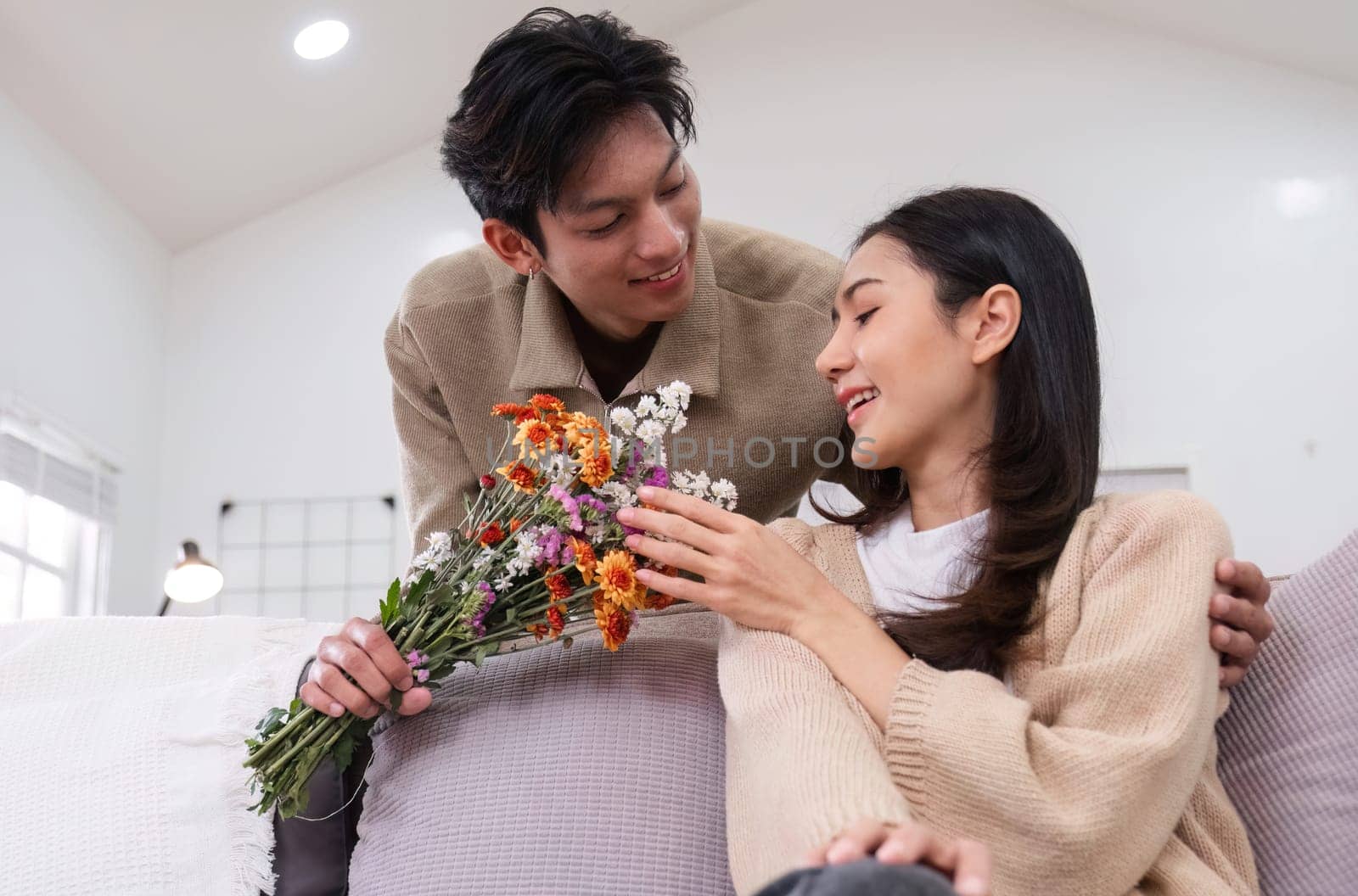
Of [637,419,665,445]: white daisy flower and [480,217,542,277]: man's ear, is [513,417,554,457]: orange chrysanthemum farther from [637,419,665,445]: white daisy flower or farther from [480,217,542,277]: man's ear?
[480,217,542,277]: man's ear

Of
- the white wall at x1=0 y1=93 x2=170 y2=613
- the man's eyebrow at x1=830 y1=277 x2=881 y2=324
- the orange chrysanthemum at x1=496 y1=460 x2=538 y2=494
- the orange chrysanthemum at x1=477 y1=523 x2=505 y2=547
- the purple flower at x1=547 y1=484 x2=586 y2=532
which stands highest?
the white wall at x1=0 y1=93 x2=170 y2=613

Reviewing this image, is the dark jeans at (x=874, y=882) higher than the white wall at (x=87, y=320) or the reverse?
the reverse

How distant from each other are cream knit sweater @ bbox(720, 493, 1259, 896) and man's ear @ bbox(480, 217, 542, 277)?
903 mm

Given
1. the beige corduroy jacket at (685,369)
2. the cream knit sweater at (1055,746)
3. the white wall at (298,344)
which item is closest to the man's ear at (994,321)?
the cream knit sweater at (1055,746)

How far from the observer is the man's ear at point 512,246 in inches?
82.0

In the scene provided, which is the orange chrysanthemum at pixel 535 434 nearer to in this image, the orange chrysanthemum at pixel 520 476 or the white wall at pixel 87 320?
the orange chrysanthemum at pixel 520 476

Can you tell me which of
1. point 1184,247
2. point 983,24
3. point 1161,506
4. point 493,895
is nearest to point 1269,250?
point 1184,247

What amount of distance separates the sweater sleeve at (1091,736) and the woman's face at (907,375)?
0.32 meters

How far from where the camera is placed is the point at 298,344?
6.34 m

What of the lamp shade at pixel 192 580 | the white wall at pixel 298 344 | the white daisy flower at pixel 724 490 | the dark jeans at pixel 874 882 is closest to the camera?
the dark jeans at pixel 874 882

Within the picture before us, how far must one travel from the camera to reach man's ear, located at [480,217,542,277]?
2.08 metres

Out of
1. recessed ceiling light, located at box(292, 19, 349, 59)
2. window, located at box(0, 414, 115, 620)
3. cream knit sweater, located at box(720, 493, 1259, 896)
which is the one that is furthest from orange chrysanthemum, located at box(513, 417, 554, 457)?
recessed ceiling light, located at box(292, 19, 349, 59)

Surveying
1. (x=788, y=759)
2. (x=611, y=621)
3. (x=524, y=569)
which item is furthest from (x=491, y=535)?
(x=788, y=759)

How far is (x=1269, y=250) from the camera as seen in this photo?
5.80m
